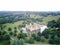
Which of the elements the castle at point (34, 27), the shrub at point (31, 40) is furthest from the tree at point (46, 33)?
the shrub at point (31, 40)

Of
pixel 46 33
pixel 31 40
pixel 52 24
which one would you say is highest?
pixel 52 24

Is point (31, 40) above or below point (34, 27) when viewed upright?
below

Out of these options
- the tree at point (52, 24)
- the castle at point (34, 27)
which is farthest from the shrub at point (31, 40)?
the tree at point (52, 24)

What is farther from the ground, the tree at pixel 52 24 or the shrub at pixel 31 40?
the tree at pixel 52 24

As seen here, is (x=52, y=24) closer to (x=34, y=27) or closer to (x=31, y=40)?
(x=34, y=27)

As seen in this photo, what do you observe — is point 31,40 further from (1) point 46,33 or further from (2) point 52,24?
(2) point 52,24

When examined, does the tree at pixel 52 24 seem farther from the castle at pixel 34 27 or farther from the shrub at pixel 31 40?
the shrub at pixel 31 40

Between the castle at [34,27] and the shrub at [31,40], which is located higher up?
the castle at [34,27]

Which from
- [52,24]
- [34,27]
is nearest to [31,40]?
[34,27]

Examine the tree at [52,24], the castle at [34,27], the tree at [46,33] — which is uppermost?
the tree at [52,24]

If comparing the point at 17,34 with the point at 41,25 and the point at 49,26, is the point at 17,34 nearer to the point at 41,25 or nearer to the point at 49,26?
the point at 41,25

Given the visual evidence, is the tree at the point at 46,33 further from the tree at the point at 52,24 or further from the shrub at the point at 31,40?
the shrub at the point at 31,40
